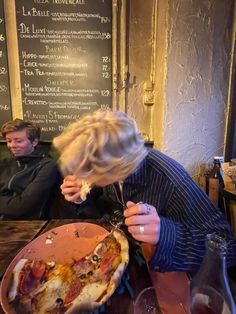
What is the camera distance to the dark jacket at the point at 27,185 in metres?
1.67

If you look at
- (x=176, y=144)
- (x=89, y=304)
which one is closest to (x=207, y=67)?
(x=176, y=144)

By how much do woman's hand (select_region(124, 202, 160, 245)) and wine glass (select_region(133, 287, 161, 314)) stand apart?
13cm

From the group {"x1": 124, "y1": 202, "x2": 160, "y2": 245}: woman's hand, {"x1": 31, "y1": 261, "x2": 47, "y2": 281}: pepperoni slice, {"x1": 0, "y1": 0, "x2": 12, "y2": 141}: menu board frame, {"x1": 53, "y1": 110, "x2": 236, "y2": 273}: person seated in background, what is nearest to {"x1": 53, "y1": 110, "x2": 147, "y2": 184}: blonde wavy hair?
{"x1": 53, "y1": 110, "x2": 236, "y2": 273}: person seated in background

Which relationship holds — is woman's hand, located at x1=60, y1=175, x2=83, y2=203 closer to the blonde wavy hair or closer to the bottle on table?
the blonde wavy hair

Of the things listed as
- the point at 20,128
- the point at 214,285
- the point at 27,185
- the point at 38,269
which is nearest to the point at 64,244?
the point at 38,269

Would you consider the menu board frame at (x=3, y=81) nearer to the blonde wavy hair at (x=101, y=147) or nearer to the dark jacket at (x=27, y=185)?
the dark jacket at (x=27, y=185)

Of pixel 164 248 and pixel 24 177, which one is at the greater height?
pixel 164 248

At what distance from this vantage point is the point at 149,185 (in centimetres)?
96

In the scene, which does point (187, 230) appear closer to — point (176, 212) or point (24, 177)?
point (176, 212)

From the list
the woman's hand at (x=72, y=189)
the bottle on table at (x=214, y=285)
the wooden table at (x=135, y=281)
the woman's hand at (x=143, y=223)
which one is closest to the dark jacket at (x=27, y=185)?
the wooden table at (x=135, y=281)

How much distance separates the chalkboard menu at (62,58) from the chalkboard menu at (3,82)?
0.40 ft

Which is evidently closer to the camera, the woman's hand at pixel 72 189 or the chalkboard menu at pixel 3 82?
the woman's hand at pixel 72 189

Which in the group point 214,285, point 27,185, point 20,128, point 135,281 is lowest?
point 27,185

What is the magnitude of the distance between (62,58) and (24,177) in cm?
97
